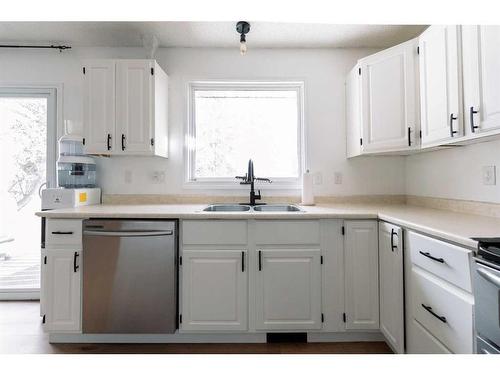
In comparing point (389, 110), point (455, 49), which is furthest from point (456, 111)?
point (389, 110)

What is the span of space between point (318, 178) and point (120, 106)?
180 centimetres

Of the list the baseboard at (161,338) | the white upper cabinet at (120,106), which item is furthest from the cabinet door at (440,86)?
the white upper cabinet at (120,106)

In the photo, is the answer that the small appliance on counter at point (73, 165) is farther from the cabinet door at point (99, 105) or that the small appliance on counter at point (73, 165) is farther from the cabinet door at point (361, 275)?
the cabinet door at point (361, 275)

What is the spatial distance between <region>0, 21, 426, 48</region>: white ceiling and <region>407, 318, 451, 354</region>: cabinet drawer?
2202 millimetres

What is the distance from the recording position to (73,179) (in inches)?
94.6

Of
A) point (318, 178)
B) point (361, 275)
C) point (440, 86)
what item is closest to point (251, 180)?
point (318, 178)

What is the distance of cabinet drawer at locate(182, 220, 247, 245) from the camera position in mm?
1826

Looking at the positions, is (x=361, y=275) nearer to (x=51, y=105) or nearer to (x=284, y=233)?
(x=284, y=233)

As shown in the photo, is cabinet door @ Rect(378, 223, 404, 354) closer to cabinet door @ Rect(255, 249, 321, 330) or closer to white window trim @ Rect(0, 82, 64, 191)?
cabinet door @ Rect(255, 249, 321, 330)

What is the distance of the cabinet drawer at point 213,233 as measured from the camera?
5.99ft

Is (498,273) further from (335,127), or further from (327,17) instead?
(335,127)

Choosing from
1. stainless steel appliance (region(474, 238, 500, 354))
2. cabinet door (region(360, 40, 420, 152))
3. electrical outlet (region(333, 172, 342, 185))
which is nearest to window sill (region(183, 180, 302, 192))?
electrical outlet (region(333, 172, 342, 185))

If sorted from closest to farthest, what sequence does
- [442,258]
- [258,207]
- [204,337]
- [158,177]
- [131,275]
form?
[442,258]
[131,275]
[204,337]
[258,207]
[158,177]
